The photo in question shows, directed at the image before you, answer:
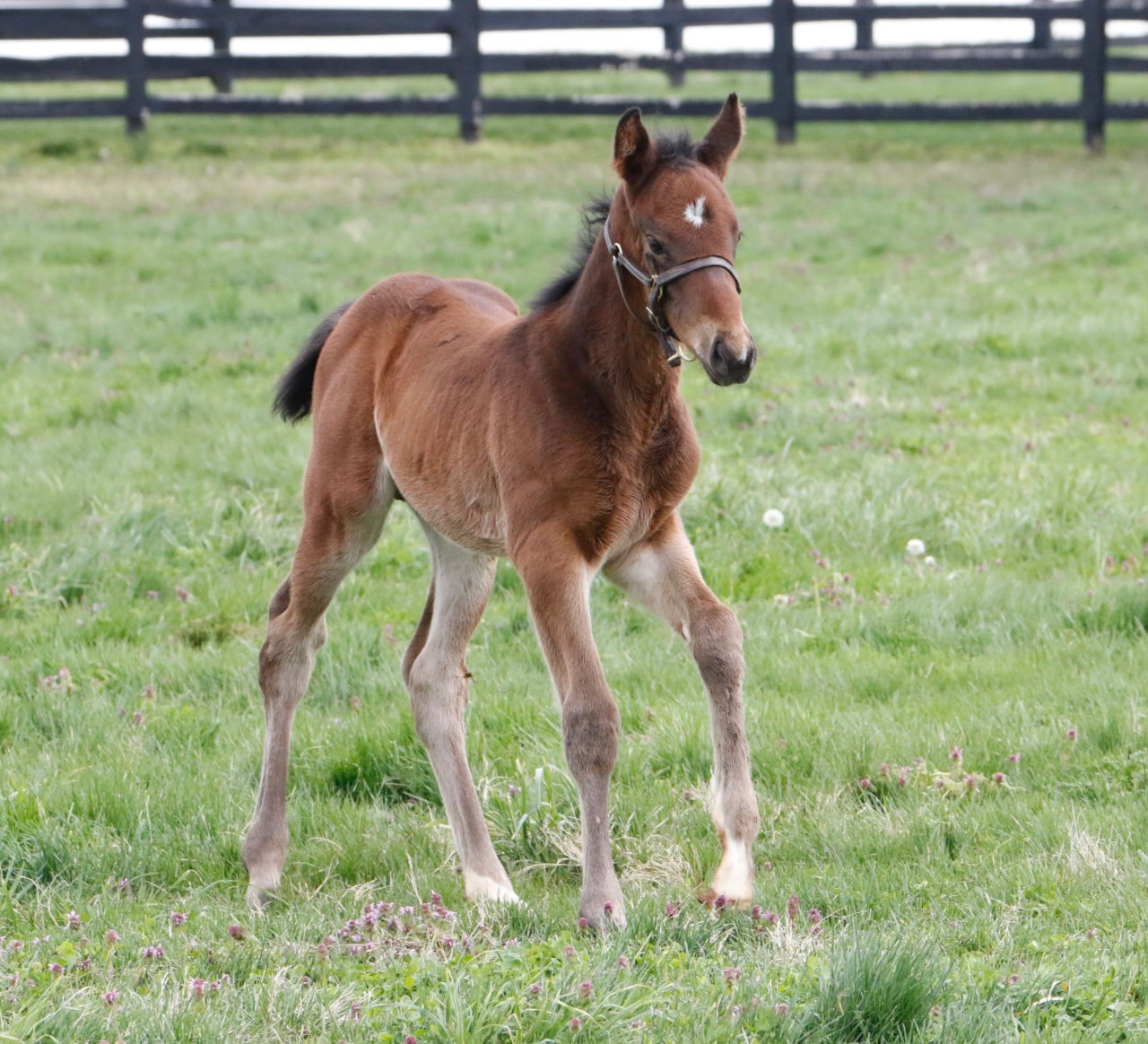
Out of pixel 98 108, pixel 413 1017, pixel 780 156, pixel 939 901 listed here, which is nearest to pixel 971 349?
pixel 939 901

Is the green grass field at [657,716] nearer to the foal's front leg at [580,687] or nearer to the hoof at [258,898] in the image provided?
the hoof at [258,898]

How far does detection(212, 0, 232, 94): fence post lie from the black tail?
16.4 meters

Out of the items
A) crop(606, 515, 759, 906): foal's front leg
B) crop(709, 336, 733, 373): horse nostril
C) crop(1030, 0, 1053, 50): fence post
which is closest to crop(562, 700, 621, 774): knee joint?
crop(606, 515, 759, 906): foal's front leg

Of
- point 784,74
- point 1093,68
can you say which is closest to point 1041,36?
point 1093,68

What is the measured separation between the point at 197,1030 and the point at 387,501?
198 cm

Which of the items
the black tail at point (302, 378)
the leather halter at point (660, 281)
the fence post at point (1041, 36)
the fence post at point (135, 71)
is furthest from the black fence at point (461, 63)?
the leather halter at point (660, 281)

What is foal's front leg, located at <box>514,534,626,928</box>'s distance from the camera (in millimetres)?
3504

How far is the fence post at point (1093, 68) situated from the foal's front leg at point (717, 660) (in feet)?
58.0

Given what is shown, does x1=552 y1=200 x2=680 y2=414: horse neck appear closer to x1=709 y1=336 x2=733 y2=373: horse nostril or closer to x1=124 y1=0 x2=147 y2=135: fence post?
x1=709 y1=336 x2=733 y2=373: horse nostril

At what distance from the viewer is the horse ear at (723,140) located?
12.2ft

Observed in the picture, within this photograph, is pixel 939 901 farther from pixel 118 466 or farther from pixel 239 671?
pixel 118 466

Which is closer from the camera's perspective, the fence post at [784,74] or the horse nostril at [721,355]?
the horse nostril at [721,355]

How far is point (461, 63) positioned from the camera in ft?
65.6

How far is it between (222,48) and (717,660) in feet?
65.3
